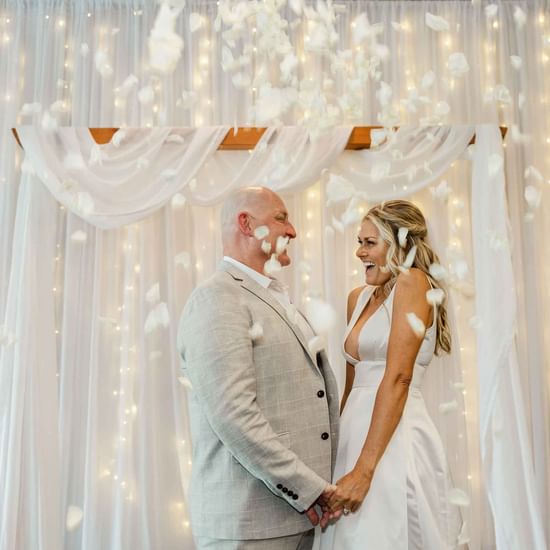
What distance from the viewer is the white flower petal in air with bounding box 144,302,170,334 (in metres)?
3.56

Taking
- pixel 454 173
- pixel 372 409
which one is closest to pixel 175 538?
pixel 372 409

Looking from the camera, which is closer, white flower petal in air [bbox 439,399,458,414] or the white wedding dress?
the white wedding dress

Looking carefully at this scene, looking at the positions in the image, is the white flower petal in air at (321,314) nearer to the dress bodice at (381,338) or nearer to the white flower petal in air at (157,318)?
the white flower petal in air at (157,318)

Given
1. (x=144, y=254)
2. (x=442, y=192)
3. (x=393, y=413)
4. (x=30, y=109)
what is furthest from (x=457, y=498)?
(x=30, y=109)

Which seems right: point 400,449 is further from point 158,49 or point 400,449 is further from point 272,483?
point 158,49

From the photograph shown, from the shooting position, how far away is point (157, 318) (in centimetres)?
357

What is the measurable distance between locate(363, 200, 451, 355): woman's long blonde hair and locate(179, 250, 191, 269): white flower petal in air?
4.45 feet

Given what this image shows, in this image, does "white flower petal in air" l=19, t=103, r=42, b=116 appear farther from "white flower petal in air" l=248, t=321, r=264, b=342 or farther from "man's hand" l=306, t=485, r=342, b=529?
"man's hand" l=306, t=485, r=342, b=529

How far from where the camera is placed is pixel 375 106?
13.0 feet

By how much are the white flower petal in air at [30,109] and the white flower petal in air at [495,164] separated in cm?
237

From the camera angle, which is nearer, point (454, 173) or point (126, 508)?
point (126, 508)

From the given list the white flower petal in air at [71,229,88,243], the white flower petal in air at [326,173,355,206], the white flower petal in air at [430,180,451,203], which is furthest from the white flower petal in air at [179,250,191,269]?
the white flower petal in air at [430,180,451,203]

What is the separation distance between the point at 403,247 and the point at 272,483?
0.92m

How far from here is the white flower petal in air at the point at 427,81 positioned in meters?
3.81
